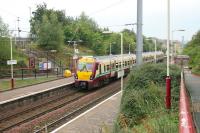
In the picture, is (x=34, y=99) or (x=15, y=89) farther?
(x=15, y=89)

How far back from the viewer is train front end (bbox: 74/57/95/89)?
34531 millimetres

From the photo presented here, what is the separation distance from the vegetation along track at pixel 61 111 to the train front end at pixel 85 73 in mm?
912

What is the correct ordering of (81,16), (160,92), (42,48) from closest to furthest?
(160,92) → (42,48) → (81,16)

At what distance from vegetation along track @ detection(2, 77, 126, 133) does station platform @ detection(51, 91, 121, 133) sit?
0.89 meters

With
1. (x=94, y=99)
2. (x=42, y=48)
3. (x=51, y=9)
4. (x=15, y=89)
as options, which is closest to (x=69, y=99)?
(x=94, y=99)

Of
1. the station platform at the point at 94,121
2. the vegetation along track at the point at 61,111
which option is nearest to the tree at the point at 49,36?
the vegetation along track at the point at 61,111

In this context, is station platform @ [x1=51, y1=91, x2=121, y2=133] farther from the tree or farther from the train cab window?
the tree

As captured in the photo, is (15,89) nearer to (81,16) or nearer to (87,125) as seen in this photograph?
(87,125)

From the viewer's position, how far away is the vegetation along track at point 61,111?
20.1 meters

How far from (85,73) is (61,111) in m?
9.78

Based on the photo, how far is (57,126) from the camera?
20.1 m

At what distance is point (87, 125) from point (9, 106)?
7.58 m

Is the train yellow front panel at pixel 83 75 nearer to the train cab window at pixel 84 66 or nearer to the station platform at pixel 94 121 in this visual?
the train cab window at pixel 84 66

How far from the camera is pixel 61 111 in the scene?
2528 centimetres
